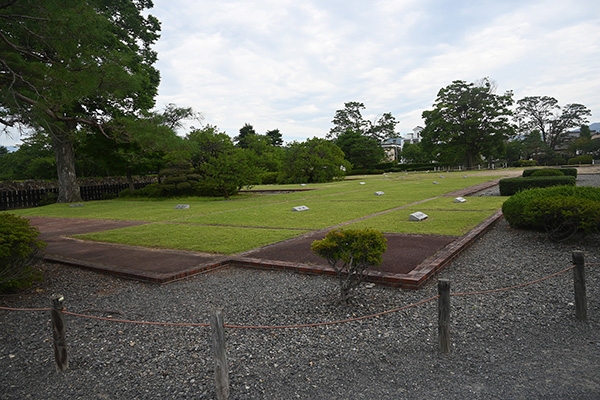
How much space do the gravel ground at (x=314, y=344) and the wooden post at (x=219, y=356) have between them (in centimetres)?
14

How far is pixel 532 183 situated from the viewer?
12.6m

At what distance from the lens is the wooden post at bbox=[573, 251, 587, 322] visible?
345cm

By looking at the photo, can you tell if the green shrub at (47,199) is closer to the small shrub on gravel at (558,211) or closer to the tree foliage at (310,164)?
the tree foliage at (310,164)

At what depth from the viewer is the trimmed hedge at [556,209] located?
Result: 18.3ft

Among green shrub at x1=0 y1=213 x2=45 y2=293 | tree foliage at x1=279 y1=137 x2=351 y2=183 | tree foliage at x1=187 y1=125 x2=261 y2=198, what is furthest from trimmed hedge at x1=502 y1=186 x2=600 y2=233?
tree foliage at x1=279 y1=137 x2=351 y2=183

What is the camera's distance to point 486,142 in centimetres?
4244

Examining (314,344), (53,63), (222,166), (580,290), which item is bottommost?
(314,344)

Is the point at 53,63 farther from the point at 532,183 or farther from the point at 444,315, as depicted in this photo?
the point at 532,183

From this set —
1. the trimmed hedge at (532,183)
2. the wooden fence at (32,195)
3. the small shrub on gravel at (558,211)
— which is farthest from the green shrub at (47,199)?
the small shrub on gravel at (558,211)

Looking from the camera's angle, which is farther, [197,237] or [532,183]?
[532,183]

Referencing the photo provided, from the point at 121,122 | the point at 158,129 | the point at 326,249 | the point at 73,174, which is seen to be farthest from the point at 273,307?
the point at 73,174

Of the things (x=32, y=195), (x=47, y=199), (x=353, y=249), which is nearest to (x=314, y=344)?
(x=353, y=249)

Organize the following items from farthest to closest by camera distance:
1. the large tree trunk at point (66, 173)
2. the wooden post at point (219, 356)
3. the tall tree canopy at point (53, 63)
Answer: the large tree trunk at point (66, 173)
the tall tree canopy at point (53, 63)
the wooden post at point (219, 356)

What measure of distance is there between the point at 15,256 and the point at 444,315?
16.8 feet
